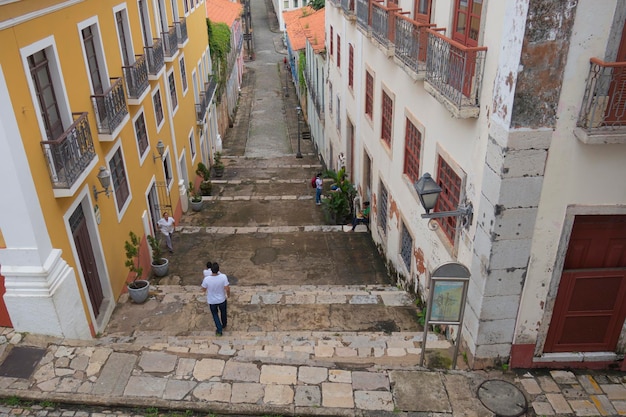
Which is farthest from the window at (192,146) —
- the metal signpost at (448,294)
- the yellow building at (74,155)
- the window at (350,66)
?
the metal signpost at (448,294)

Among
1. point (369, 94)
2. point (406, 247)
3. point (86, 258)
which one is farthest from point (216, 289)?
point (369, 94)

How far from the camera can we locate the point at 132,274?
11.6 meters

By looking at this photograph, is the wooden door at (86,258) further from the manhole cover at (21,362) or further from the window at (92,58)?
the window at (92,58)

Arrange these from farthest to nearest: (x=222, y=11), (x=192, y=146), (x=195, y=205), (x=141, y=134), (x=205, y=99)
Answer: (x=222, y=11) < (x=205, y=99) < (x=192, y=146) < (x=195, y=205) < (x=141, y=134)

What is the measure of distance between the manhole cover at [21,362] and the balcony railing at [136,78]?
20.6 feet

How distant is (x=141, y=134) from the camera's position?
517 inches

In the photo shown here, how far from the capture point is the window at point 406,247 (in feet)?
35.9

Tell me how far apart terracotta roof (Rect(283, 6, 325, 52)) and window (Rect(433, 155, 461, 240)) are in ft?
54.7

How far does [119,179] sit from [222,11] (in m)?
27.9

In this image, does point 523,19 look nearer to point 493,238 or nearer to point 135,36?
point 493,238

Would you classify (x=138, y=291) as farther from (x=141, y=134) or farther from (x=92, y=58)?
(x=92, y=58)

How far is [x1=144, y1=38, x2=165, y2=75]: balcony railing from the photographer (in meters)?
13.5

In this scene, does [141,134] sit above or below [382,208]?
above

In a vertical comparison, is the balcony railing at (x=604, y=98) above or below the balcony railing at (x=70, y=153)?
above
